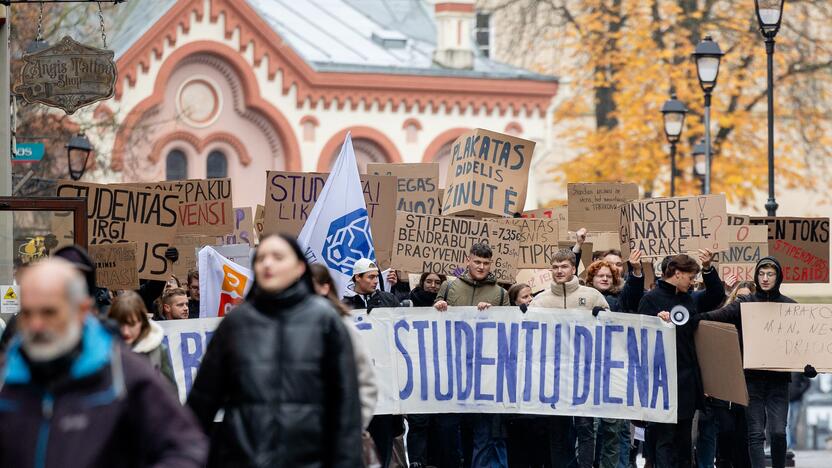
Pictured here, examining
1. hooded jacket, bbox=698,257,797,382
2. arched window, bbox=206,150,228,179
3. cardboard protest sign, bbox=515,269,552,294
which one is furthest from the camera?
arched window, bbox=206,150,228,179

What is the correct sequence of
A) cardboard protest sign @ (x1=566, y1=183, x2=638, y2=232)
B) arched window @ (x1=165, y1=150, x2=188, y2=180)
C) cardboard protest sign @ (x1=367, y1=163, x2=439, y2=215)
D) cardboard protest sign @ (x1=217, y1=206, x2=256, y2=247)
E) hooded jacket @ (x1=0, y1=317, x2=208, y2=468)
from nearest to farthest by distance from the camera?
1. hooded jacket @ (x1=0, y1=317, x2=208, y2=468)
2. cardboard protest sign @ (x1=566, y1=183, x2=638, y2=232)
3. cardboard protest sign @ (x1=367, y1=163, x2=439, y2=215)
4. cardboard protest sign @ (x1=217, y1=206, x2=256, y2=247)
5. arched window @ (x1=165, y1=150, x2=188, y2=180)

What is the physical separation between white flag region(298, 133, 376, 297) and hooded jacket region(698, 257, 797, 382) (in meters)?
2.51

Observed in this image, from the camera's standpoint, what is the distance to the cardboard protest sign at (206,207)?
52.1 feet

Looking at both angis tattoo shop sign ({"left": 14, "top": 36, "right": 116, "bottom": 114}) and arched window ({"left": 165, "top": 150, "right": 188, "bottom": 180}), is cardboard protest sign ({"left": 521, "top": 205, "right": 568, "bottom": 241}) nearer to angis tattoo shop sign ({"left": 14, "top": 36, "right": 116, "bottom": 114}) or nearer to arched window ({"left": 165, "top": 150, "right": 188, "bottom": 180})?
angis tattoo shop sign ({"left": 14, "top": 36, "right": 116, "bottom": 114})

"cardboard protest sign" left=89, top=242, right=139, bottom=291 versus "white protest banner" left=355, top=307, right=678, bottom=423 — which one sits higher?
"cardboard protest sign" left=89, top=242, right=139, bottom=291

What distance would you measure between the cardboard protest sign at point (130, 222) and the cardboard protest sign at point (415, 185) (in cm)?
321

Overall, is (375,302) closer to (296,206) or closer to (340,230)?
(340,230)

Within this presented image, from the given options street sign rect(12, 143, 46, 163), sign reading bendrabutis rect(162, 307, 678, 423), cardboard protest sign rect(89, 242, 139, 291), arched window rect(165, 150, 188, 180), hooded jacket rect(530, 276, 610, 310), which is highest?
arched window rect(165, 150, 188, 180)

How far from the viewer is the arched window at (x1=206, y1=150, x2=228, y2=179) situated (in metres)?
48.9

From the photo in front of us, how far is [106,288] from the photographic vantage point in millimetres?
13859

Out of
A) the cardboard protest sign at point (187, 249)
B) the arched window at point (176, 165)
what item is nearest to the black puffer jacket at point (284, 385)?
the cardboard protest sign at point (187, 249)

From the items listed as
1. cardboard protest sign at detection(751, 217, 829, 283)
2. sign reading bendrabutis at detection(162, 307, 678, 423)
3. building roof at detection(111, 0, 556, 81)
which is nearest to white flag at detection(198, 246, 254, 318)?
sign reading bendrabutis at detection(162, 307, 678, 423)

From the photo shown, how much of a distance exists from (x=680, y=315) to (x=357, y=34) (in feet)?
132

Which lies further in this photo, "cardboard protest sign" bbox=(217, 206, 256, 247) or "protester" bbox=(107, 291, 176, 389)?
"cardboard protest sign" bbox=(217, 206, 256, 247)
